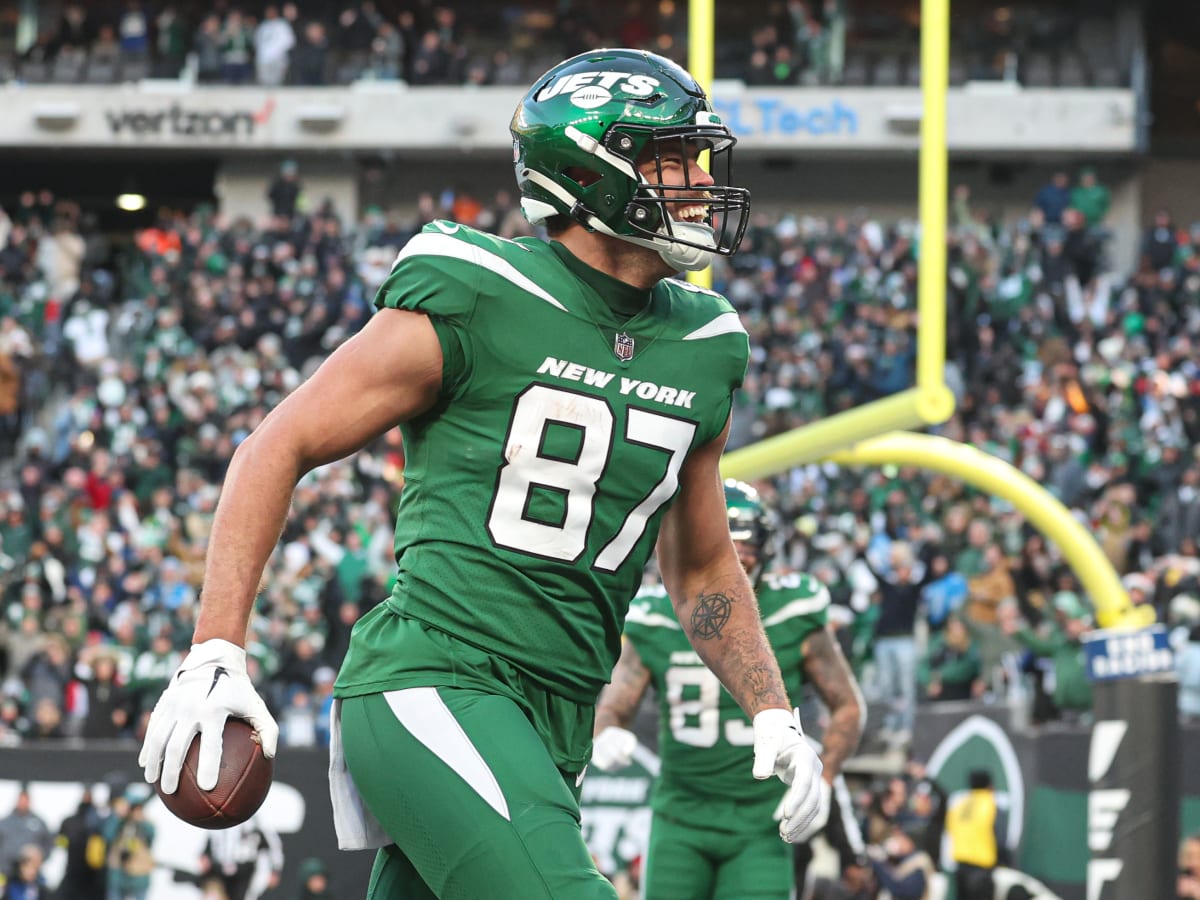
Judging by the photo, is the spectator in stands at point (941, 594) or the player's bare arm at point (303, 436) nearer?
the player's bare arm at point (303, 436)

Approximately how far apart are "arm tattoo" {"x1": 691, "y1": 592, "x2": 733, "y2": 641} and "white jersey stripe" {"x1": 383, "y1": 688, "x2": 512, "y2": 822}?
682 millimetres

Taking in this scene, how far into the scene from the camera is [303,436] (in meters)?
2.92

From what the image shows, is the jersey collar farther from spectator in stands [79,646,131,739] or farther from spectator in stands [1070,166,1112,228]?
spectator in stands [1070,166,1112,228]

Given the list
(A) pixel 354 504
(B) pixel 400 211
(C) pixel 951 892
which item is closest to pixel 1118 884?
(C) pixel 951 892

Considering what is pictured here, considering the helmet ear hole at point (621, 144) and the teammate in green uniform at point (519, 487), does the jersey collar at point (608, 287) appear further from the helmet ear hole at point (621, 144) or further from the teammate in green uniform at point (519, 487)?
the helmet ear hole at point (621, 144)

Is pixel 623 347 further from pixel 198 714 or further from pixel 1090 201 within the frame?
pixel 1090 201

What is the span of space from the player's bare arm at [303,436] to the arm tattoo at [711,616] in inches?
28.9

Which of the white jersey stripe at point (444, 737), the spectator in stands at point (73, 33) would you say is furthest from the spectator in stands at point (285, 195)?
the white jersey stripe at point (444, 737)

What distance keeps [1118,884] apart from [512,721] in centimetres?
410

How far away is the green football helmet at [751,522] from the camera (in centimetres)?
591

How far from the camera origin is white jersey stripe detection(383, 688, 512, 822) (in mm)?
2867

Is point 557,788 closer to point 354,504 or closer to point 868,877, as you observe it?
point 868,877

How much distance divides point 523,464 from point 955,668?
9.10 metres

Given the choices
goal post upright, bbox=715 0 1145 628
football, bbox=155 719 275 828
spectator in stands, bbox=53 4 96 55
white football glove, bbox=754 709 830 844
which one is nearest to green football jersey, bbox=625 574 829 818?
goal post upright, bbox=715 0 1145 628
